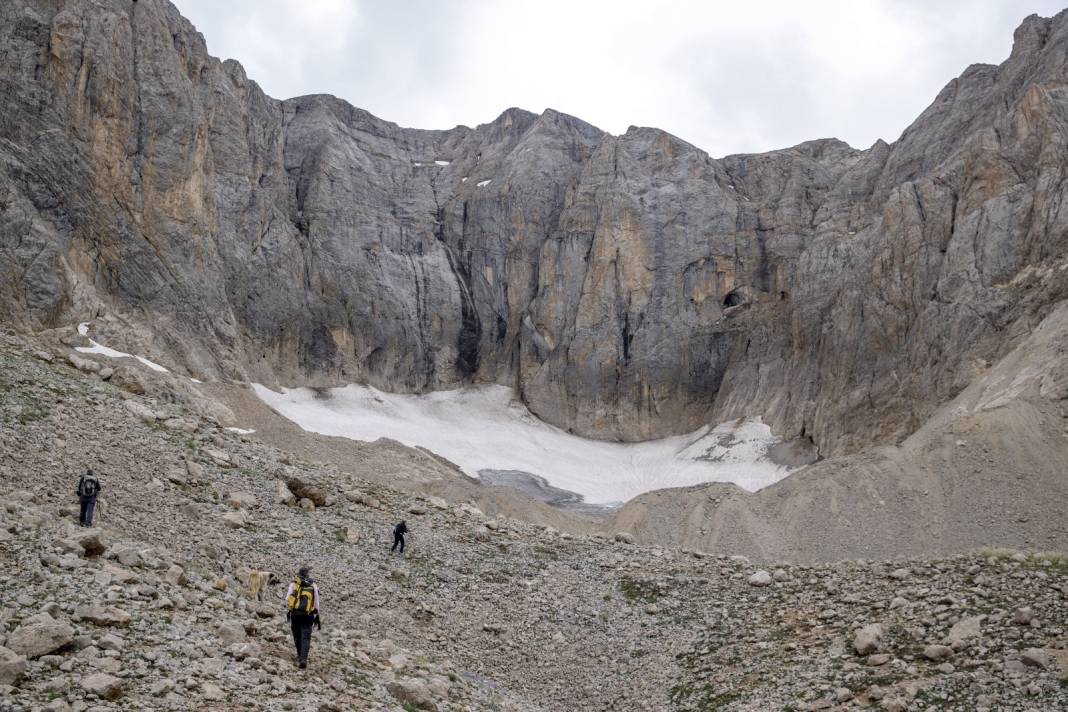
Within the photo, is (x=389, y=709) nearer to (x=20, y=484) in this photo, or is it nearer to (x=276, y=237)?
(x=20, y=484)

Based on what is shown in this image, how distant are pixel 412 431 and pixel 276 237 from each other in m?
24.2

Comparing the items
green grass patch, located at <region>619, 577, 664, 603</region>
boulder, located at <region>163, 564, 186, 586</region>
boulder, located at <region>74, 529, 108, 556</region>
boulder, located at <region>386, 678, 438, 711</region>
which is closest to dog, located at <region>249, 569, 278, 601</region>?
boulder, located at <region>163, 564, 186, 586</region>

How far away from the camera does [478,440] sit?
81.6 metres

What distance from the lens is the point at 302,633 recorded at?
13.4 metres

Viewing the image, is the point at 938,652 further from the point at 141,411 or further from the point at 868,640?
the point at 141,411

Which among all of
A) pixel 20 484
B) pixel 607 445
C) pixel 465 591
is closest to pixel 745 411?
pixel 607 445

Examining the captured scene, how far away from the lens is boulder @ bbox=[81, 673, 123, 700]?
1004 cm

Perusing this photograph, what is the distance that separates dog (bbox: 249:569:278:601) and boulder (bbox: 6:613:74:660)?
615 centimetres

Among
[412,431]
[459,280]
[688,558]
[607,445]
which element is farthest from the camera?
[459,280]

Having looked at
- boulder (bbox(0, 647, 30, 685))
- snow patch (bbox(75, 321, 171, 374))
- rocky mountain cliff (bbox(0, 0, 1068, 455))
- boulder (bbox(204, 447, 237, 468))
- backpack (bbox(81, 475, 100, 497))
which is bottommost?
boulder (bbox(0, 647, 30, 685))

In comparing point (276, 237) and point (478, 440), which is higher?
point (276, 237)

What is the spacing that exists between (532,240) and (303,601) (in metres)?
92.2

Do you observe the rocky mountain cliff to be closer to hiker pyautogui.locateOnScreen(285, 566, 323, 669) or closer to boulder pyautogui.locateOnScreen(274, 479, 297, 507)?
boulder pyautogui.locateOnScreen(274, 479, 297, 507)

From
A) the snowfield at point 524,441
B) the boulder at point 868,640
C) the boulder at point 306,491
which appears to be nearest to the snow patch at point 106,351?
the snowfield at point 524,441
